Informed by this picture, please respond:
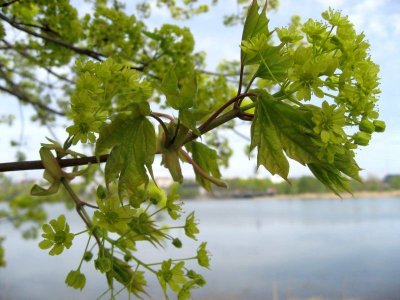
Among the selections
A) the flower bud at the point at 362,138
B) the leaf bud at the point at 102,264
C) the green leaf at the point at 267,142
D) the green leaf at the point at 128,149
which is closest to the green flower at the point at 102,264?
the leaf bud at the point at 102,264

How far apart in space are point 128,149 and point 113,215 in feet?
0.32

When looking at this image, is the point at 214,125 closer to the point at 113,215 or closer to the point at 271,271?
the point at 113,215

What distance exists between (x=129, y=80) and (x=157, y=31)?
944mm

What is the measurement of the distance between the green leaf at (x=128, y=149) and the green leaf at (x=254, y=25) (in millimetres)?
169

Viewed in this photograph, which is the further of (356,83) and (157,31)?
(157,31)

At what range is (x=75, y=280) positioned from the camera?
679mm

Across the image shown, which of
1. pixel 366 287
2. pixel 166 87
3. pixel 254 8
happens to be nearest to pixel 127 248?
pixel 166 87

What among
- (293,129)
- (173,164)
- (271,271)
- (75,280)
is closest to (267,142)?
(293,129)

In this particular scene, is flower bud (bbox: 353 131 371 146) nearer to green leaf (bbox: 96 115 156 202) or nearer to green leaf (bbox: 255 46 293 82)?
green leaf (bbox: 255 46 293 82)

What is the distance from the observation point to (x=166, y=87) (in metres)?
0.54

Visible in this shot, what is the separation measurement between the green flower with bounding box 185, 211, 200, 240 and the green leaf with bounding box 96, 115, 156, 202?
0.64ft

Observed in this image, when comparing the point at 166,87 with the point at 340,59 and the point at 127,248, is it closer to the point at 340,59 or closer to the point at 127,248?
the point at 340,59

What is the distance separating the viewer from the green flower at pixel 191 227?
28.9 inches

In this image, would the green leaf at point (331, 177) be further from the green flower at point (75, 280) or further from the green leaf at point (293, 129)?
the green flower at point (75, 280)
